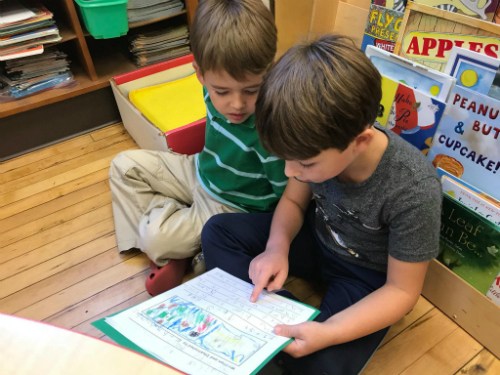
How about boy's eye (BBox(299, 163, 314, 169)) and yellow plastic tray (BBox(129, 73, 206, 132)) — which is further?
yellow plastic tray (BBox(129, 73, 206, 132))

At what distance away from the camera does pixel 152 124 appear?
1.26 metres

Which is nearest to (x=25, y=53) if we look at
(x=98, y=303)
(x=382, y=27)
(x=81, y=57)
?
(x=81, y=57)

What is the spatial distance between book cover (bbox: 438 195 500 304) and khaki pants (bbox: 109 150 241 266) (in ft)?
1.61

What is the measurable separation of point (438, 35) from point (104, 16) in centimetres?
105

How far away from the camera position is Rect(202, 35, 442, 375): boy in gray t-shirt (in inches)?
21.6

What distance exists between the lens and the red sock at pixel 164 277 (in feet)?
3.28

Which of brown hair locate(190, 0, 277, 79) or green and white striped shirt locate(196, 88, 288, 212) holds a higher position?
brown hair locate(190, 0, 277, 79)

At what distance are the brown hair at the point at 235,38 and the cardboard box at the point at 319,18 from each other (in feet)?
0.48

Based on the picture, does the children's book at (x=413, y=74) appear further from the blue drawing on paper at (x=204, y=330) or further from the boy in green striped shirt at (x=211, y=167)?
the blue drawing on paper at (x=204, y=330)

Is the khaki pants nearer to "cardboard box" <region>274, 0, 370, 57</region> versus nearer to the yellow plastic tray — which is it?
the yellow plastic tray

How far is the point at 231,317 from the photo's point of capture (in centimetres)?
67

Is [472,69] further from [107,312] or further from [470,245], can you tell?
[107,312]

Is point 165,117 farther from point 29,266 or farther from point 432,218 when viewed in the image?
point 432,218

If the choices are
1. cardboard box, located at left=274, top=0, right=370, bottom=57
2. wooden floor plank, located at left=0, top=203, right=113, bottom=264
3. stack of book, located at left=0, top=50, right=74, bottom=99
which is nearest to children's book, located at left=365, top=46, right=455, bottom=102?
cardboard box, located at left=274, top=0, right=370, bottom=57
